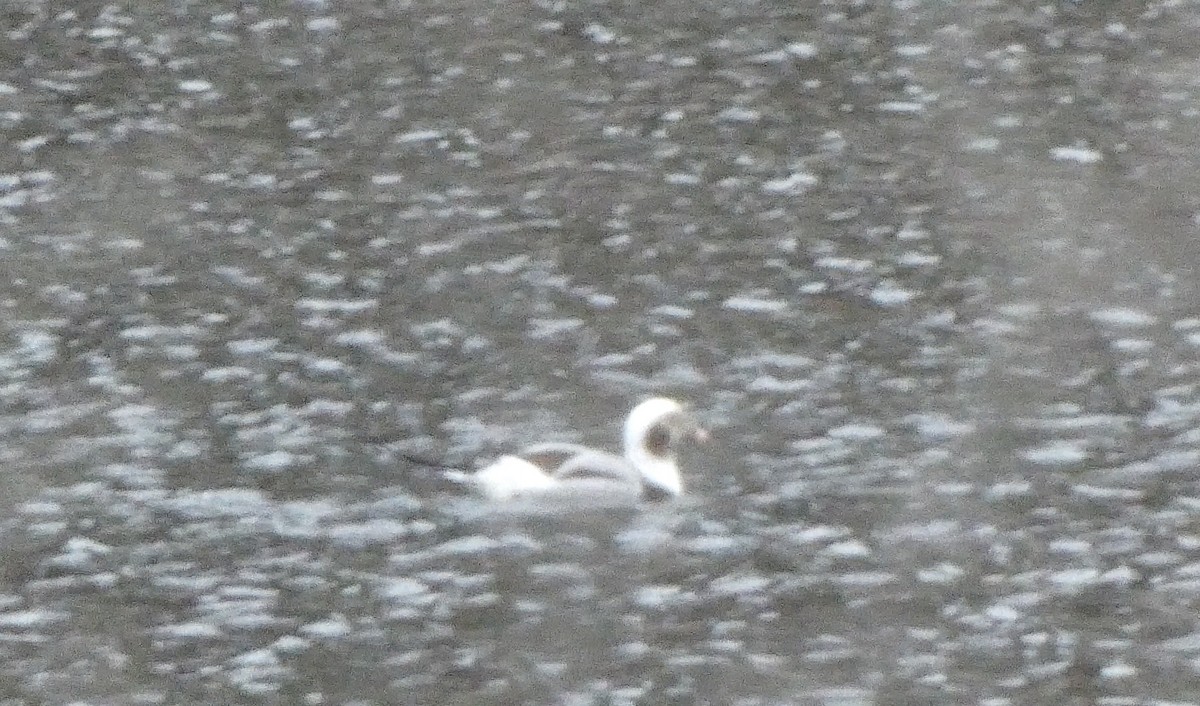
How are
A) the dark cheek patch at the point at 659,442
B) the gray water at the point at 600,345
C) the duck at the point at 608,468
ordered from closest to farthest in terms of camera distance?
the gray water at the point at 600,345, the duck at the point at 608,468, the dark cheek patch at the point at 659,442

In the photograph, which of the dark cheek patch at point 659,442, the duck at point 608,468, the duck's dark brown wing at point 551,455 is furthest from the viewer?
the dark cheek patch at point 659,442

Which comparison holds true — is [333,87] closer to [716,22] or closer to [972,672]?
[716,22]

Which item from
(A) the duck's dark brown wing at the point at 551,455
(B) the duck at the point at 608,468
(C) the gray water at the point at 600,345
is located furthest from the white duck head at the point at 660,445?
(A) the duck's dark brown wing at the point at 551,455

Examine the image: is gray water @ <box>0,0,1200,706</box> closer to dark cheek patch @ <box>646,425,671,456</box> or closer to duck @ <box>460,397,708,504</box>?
duck @ <box>460,397,708,504</box>

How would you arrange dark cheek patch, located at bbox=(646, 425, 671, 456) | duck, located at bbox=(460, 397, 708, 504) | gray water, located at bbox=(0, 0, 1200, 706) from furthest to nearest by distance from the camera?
dark cheek patch, located at bbox=(646, 425, 671, 456), duck, located at bbox=(460, 397, 708, 504), gray water, located at bbox=(0, 0, 1200, 706)

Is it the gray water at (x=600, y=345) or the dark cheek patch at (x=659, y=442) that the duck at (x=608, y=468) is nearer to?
the dark cheek patch at (x=659, y=442)

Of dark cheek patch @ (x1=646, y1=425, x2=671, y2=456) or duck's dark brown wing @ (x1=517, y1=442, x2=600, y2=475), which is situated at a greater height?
dark cheek patch @ (x1=646, y1=425, x2=671, y2=456)

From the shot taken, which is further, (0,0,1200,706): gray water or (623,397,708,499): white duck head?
(623,397,708,499): white duck head

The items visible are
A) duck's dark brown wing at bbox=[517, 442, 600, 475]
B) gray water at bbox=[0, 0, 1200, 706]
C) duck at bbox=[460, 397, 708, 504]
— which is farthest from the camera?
duck's dark brown wing at bbox=[517, 442, 600, 475]

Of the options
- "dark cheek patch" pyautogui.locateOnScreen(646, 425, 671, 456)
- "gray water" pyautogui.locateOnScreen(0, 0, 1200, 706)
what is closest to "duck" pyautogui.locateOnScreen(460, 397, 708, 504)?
"dark cheek patch" pyautogui.locateOnScreen(646, 425, 671, 456)
